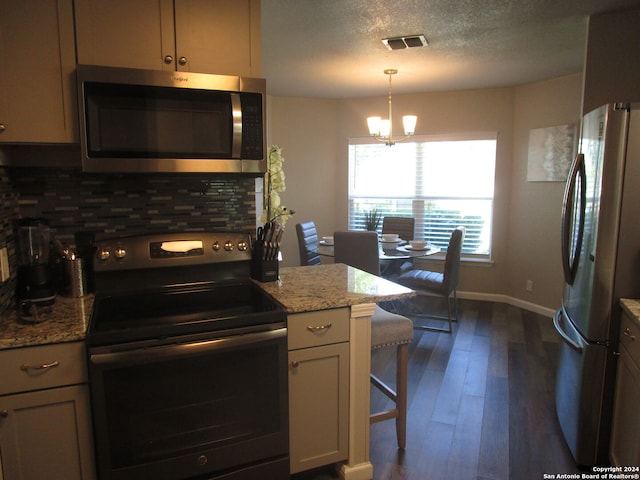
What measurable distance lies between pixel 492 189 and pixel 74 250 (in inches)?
173

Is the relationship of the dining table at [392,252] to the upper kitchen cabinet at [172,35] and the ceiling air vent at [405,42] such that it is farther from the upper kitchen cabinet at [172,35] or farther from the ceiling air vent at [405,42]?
the upper kitchen cabinet at [172,35]

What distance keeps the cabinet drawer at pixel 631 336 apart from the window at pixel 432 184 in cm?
330

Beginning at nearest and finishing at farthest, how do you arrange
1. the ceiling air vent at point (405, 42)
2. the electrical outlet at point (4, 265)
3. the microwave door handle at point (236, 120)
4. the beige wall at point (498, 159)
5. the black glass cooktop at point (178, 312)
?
the black glass cooktop at point (178, 312)
the electrical outlet at point (4, 265)
the microwave door handle at point (236, 120)
the ceiling air vent at point (405, 42)
the beige wall at point (498, 159)

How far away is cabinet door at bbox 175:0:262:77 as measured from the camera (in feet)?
6.28

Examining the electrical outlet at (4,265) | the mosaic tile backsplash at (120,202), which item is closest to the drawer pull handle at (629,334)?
the mosaic tile backsplash at (120,202)

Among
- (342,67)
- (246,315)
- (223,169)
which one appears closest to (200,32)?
(223,169)

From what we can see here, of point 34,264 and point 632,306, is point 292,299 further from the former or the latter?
point 632,306

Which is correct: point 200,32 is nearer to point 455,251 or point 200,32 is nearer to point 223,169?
point 223,169

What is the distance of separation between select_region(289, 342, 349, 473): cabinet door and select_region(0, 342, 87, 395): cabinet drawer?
78 centimetres

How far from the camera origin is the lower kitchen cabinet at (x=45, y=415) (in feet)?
4.90

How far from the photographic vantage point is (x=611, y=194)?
1937mm

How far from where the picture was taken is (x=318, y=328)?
187cm

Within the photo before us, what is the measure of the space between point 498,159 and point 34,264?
15.0 feet

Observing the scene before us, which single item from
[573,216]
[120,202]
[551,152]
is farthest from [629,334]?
[551,152]
